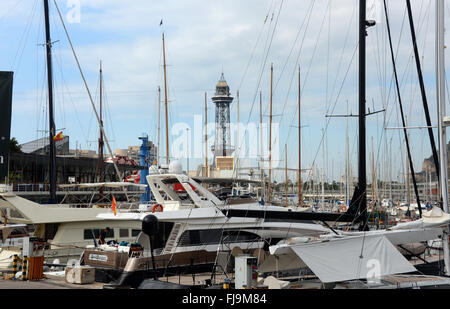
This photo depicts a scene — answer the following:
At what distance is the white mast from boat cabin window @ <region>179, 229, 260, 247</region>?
24.7ft

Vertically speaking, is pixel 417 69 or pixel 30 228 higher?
pixel 417 69

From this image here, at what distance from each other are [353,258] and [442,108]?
5.34m

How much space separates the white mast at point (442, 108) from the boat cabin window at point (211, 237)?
752 centimetres

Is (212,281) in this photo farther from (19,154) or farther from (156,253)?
(19,154)

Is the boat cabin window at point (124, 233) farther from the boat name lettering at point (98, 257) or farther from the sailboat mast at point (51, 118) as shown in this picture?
the boat name lettering at point (98, 257)

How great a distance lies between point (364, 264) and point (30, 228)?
21934 millimetres

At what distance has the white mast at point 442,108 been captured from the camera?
48.8 ft

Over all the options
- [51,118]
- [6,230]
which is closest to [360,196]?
[6,230]

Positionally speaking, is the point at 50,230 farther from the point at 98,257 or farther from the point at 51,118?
the point at 98,257

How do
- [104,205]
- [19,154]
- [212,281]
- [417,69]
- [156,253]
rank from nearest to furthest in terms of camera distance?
[212,281]
[156,253]
[417,69]
[104,205]
[19,154]

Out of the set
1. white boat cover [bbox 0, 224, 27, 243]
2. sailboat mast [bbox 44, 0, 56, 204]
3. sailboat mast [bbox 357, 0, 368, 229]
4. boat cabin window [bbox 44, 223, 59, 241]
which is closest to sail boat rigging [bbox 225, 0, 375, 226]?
sailboat mast [bbox 357, 0, 368, 229]

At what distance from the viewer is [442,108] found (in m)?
15.3
